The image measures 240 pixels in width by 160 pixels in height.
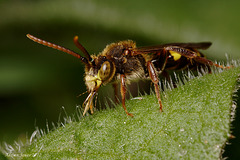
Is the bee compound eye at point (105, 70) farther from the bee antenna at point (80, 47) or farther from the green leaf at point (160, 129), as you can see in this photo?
the green leaf at point (160, 129)

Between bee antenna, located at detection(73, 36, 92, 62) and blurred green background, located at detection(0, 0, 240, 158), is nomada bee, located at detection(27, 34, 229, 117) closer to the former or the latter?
bee antenna, located at detection(73, 36, 92, 62)

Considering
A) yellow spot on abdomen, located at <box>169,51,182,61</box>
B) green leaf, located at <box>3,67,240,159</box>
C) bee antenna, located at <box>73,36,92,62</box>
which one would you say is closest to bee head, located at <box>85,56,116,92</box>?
bee antenna, located at <box>73,36,92,62</box>

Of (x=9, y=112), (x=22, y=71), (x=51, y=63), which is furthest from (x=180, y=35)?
(x=9, y=112)

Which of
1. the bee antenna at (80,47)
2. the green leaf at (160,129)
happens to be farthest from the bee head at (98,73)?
the green leaf at (160,129)

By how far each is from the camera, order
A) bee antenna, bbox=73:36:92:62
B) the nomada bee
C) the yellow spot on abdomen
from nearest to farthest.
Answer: bee antenna, bbox=73:36:92:62 < the nomada bee < the yellow spot on abdomen

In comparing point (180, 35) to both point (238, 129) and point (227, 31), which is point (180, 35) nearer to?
point (227, 31)

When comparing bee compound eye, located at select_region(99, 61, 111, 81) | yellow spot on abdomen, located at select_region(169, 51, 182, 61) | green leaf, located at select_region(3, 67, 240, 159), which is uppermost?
bee compound eye, located at select_region(99, 61, 111, 81)
